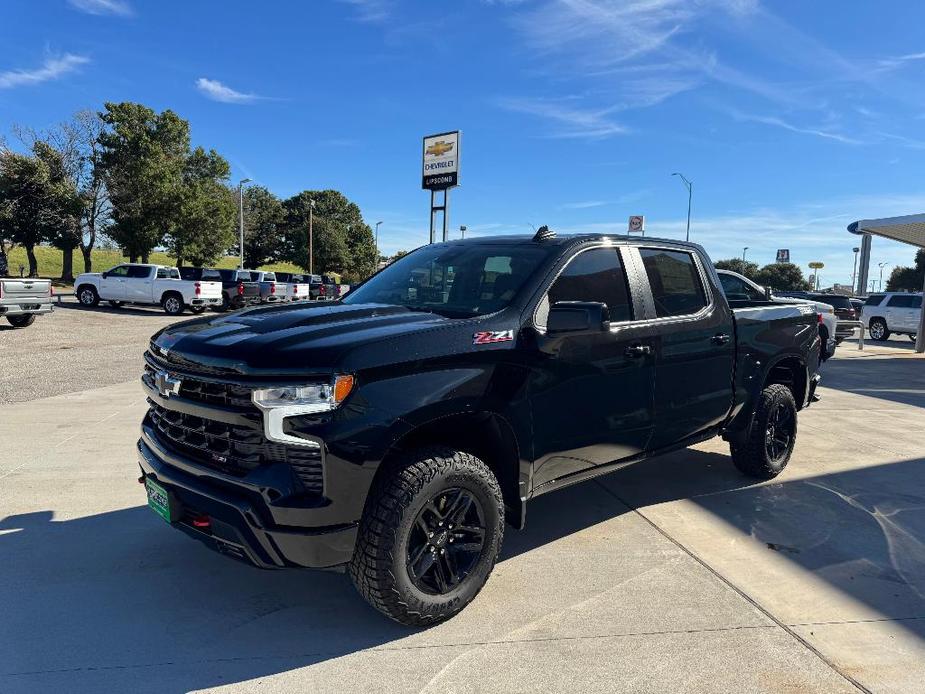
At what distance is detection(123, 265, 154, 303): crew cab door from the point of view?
2416cm

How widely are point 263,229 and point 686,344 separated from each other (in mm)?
69494

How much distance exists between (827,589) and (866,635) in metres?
0.45

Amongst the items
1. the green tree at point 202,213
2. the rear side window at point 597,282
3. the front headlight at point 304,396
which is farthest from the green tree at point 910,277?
the front headlight at point 304,396

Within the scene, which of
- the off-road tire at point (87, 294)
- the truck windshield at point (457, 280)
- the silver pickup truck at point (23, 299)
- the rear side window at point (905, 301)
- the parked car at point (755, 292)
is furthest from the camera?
the off-road tire at point (87, 294)

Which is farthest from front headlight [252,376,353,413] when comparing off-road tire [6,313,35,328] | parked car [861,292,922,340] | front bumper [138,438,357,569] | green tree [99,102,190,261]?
green tree [99,102,190,261]

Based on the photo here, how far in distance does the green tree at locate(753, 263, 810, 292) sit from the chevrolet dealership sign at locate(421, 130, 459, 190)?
201 ft

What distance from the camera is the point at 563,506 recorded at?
15.4 feet

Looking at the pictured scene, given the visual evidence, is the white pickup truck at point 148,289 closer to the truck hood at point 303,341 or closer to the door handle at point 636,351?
the truck hood at point 303,341

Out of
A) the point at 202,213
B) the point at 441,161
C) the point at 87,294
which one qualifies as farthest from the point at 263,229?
the point at 441,161

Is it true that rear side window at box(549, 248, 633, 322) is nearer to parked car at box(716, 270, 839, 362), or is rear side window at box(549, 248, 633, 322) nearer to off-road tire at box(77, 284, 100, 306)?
parked car at box(716, 270, 839, 362)

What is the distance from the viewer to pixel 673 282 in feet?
14.5

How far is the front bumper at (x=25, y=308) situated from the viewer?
15.3 metres

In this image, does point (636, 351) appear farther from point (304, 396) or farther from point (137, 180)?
point (137, 180)

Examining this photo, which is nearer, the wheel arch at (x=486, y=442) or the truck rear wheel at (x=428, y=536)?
the truck rear wheel at (x=428, y=536)
